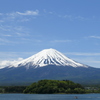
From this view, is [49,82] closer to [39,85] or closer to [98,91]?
[39,85]

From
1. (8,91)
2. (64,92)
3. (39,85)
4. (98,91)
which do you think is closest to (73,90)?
(64,92)

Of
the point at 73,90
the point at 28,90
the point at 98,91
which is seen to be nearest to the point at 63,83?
the point at 73,90

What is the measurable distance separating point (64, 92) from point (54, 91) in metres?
3.29

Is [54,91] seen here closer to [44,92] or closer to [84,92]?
[44,92]

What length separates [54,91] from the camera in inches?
4235

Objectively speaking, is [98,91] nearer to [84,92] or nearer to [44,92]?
[84,92]

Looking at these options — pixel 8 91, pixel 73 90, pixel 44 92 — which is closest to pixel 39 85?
pixel 44 92

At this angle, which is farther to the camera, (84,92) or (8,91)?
(8,91)

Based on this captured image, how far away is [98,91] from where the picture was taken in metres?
127

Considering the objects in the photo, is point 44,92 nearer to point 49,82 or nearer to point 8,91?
point 49,82

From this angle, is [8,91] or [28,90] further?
[8,91]

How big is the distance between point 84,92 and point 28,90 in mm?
19077

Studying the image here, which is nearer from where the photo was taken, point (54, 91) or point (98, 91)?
point (54, 91)

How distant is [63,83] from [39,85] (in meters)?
8.04
